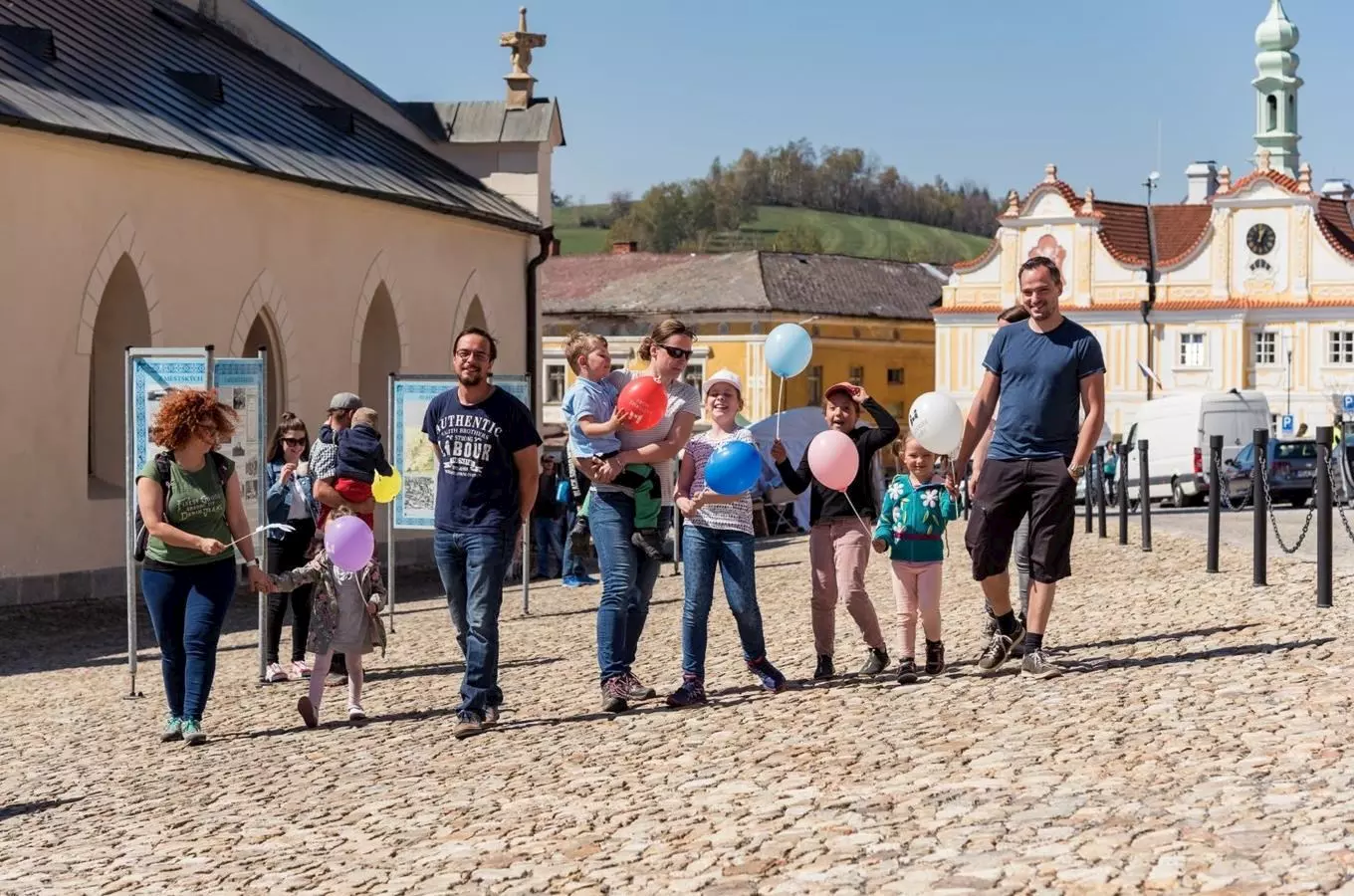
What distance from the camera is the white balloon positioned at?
38.7 ft

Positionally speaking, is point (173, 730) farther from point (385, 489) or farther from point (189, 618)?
point (385, 489)

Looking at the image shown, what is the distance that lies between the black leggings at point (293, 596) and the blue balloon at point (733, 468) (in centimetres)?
436

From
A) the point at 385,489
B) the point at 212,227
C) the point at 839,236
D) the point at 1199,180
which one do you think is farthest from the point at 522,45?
the point at 839,236

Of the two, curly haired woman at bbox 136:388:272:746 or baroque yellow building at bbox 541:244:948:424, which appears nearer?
curly haired woman at bbox 136:388:272:746

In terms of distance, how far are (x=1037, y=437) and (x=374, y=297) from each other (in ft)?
71.0

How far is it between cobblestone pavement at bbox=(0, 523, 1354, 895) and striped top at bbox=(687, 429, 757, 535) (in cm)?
94

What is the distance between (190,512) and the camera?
1136cm

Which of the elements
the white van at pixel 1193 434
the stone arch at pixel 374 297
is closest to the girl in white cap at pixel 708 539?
the stone arch at pixel 374 297

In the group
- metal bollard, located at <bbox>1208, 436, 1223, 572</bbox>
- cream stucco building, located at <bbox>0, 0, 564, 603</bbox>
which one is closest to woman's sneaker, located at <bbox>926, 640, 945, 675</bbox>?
metal bollard, located at <bbox>1208, 436, 1223, 572</bbox>

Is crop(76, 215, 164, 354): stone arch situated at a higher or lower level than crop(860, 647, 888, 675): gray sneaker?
higher

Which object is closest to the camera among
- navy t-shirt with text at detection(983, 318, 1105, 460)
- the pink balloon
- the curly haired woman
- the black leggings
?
navy t-shirt with text at detection(983, 318, 1105, 460)

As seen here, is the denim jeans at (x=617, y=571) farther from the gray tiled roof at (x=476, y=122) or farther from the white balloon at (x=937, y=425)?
the gray tiled roof at (x=476, y=122)

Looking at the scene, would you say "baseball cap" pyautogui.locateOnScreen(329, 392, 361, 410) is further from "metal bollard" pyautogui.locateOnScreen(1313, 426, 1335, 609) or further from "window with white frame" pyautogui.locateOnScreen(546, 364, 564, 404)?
"window with white frame" pyautogui.locateOnScreen(546, 364, 564, 404)

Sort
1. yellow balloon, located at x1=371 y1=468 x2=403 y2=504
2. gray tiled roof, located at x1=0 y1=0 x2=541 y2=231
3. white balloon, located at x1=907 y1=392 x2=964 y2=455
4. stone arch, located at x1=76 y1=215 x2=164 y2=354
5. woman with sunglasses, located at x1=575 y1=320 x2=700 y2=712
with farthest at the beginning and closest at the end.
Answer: gray tiled roof, located at x1=0 y1=0 x2=541 y2=231 < stone arch, located at x1=76 y1=215 x2=164 y2=354 < yellow balloon, located at x1=371 y1=468 x2=403 y2=504 < white balloon, located at x1=907 y1=392 x2=964 y2=455 < woman with sunglasses, located at x1=575 y1=320 x2=700 y2=712
